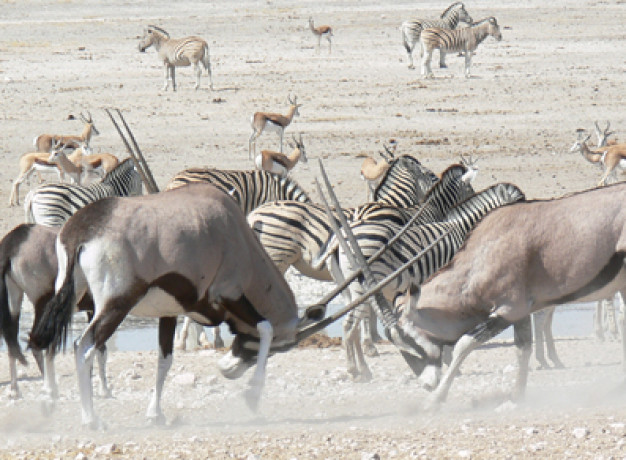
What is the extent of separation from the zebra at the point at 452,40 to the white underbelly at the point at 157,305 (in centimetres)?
1844

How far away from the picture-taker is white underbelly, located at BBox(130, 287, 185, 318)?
6438 millimetres

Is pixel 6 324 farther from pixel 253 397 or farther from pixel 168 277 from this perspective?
pixel 253 397

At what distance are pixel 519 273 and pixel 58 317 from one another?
99.6 inches

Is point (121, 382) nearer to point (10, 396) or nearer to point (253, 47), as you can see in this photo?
point (10, 396)

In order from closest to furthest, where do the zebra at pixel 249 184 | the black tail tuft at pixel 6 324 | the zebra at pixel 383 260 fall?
the black tail tuft at pixel 6 324, the zebra at pixel 383 260, the zebra at pixel 249 184

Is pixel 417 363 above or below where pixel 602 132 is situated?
above

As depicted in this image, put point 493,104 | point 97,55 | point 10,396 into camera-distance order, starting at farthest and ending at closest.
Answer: point 97,55, point 493,104, point 10,396

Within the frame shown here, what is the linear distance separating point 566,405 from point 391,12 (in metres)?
27.3

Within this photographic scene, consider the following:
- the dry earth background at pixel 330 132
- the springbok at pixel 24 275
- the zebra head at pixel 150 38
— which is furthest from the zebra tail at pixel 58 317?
the zebra head at pixel 150 38

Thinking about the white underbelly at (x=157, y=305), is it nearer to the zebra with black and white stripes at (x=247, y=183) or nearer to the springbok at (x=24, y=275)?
the springbok at (x=24, y=275)

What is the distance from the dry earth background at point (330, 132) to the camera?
626cm

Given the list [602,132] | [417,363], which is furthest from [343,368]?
[602,132]

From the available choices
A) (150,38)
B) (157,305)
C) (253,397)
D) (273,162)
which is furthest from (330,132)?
(157,305)

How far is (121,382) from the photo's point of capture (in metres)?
8.11
